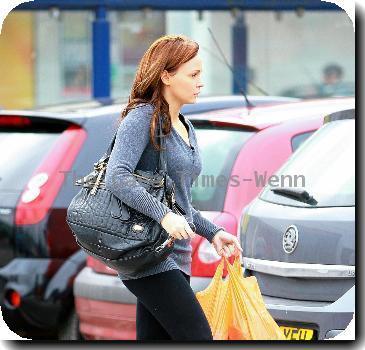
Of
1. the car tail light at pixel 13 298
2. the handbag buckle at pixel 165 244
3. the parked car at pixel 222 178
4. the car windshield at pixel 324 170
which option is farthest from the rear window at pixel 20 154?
the handbag buckle at pixel 165 244

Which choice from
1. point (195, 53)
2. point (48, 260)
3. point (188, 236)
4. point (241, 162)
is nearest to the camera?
point (188, 236)

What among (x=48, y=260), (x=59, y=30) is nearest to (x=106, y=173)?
(x=48, y=260)

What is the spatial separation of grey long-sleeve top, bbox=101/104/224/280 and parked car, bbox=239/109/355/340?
0.75 metres

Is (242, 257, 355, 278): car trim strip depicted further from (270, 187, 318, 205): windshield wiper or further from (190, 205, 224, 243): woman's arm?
(190, 205, 224, 243): woman's arm

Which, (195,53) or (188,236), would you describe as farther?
(195,53)

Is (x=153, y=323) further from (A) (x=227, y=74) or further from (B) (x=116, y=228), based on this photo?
(A) (x=227, y=74)

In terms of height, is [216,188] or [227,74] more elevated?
[216,188]

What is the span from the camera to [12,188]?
6473mm

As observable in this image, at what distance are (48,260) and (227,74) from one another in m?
7.90

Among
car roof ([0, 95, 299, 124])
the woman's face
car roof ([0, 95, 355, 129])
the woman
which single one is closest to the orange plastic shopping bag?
the woman

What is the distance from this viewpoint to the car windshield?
16.7 ft

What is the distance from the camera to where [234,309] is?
4.51m

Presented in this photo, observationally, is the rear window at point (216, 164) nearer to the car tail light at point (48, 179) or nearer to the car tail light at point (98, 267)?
the car tail light at point (98, 267)

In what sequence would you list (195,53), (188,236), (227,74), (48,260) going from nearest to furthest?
(188,236) < (195,53) < (48,260) < (227,74)
